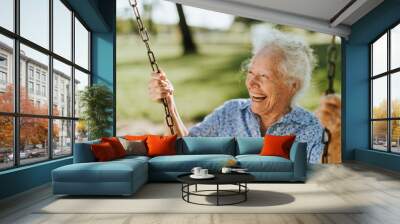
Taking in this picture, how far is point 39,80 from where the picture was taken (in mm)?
6027

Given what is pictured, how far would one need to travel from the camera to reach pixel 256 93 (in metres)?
9.00

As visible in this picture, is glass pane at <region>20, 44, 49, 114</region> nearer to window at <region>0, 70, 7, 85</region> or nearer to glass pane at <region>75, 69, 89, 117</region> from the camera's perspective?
window at <region>0, 70, 7, 85</region>

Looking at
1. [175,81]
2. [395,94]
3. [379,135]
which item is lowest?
[379,135]

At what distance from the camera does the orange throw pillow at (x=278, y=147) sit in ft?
21.3

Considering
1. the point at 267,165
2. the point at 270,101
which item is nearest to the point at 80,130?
the point at 267,165

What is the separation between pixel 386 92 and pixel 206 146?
4.30 m

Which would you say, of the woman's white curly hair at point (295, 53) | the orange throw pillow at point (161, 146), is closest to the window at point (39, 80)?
the orange throw pillow at point (161, 146)

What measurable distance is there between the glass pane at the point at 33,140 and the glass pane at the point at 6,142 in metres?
0.25

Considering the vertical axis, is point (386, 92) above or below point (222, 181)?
above

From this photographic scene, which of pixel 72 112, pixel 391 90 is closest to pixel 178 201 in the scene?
pixel 72 112

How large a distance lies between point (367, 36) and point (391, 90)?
150 centimetres

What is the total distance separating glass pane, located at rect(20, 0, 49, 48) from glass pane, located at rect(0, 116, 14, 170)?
132 cm

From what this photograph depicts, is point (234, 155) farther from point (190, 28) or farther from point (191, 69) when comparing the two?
point (190, 28)

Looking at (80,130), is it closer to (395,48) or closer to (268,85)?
(268,85)
